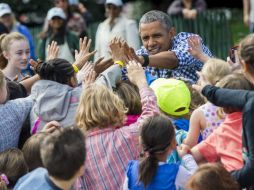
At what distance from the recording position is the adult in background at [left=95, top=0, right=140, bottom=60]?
38.5 feet

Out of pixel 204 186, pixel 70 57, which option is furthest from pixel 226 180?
pixel 70 57

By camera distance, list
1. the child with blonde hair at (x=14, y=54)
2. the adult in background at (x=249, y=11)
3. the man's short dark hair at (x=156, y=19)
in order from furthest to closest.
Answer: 1. the adult in background at (x=249, y=11)
2. the child with blonde hair at (x=14, y=54)
3. the man's short dark hair at (x=156, y=19)

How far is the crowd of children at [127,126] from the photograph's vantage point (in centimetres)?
492

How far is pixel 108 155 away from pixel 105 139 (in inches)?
4.4

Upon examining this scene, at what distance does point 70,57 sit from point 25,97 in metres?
4.95

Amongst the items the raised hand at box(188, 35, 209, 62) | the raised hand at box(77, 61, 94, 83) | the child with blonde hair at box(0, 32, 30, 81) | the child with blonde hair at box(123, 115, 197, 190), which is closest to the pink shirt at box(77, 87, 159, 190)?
the child with blonde hair at box(123, 115, 197, 190)

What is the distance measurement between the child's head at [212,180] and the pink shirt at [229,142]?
1.30 ft

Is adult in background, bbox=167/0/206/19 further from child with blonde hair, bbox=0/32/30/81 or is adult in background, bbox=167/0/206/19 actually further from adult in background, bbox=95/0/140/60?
child with blonde hair, bbox=0/32/30/81

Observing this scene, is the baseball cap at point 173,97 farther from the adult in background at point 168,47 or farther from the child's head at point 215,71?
the adult in background at point 168,47

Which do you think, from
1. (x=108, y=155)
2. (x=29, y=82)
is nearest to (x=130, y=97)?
(x=108, y=155)

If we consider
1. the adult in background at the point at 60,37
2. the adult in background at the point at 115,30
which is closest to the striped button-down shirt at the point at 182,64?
the adult in background at the point at 115,30

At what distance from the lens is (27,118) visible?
6457mm

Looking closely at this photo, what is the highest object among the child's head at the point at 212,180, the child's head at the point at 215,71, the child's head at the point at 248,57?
the child's head at the point at 248,57

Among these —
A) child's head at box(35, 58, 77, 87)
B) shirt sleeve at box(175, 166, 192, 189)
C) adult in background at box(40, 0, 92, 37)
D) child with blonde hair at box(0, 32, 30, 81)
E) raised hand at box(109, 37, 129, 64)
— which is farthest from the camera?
adult in background at box(40, 0, 92, 37)
